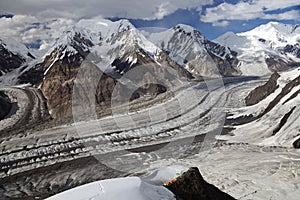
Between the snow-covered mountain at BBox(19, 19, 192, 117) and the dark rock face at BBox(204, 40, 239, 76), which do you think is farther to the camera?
the dark rock face at BBox(204, 40, 239, 76)

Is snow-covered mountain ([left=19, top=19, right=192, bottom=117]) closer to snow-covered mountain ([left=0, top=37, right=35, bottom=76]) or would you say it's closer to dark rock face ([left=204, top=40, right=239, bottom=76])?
snow-covered mountain ([left=0, top=37, right=35, bottom=76])

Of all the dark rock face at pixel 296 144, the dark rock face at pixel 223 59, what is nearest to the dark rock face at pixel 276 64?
the dark rock face at pixel 223 59

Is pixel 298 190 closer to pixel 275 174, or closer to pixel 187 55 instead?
pixel 275 174

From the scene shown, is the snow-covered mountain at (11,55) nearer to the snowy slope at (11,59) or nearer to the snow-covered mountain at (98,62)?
the snowy slope at (11,59)

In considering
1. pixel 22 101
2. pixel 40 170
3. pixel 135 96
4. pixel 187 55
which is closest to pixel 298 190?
pixel 40 170

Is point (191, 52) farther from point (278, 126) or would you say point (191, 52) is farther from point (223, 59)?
point (278, 126)

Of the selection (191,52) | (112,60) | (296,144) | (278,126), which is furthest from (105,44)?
(296,144)

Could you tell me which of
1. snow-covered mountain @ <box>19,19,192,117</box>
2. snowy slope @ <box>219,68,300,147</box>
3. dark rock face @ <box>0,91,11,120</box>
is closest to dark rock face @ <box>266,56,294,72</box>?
snow-covered mountain @ <box>19,19,192,117</box>
